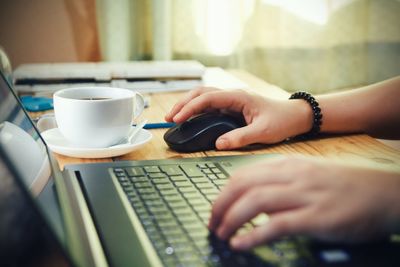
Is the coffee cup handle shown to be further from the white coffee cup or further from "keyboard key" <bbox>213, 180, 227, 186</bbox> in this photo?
"keyboard key" <bbox>213, 180, 227, 186</bbox>

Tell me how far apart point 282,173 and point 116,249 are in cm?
16

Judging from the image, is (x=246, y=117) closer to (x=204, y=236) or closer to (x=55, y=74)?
(x=204, y=236)

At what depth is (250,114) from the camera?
840 mm

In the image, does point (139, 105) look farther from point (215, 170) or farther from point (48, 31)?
point (48, 31)

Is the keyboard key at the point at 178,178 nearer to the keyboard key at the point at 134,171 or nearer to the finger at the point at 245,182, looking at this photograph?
the keyboard key at the point at 134,171

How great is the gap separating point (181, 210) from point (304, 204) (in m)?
0.14

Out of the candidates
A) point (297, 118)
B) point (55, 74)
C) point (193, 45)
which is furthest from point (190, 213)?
point (193, 45)

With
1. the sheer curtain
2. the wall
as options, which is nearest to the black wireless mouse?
the sheer curtain

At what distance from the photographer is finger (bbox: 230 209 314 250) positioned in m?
0.41

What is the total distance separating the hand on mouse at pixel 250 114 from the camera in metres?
0.80

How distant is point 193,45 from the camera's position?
1684mm

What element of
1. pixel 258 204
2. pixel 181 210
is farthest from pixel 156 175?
pixel 258 204

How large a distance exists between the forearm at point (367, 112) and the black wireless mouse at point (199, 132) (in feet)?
0.60

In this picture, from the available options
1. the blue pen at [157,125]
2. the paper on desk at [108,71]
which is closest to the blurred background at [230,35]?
the paper on desk at [108,71]
